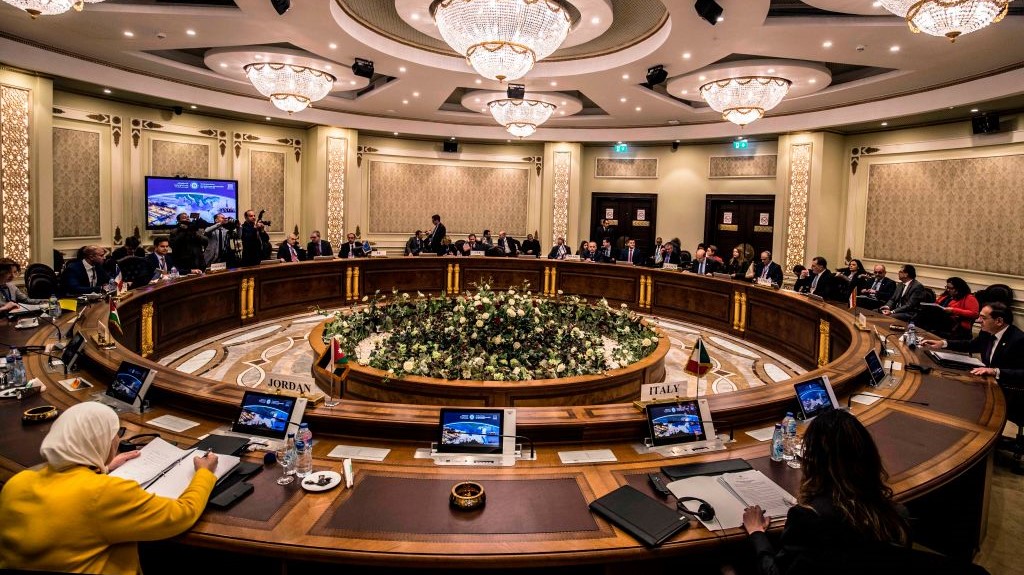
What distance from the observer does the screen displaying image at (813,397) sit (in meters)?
3.04

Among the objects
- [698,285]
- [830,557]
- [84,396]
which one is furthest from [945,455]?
[698,285]

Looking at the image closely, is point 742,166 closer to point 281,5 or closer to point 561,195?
point 561,195

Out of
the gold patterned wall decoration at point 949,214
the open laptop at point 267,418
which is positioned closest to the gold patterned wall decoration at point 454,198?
the gold patterned wall decoration at point 949,214

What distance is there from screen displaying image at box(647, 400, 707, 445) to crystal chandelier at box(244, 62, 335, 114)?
22.0ft

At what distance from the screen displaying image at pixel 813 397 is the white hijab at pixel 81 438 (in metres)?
3.03

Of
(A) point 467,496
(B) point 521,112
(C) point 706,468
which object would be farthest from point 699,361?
(B) point 521,112

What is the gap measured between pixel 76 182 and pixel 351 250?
13.5 feet

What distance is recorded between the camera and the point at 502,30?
4.92 meters

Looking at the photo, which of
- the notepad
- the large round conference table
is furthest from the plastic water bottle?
the notepad

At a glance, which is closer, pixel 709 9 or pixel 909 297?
pixel 709 9

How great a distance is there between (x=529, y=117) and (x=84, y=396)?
22.7 feet

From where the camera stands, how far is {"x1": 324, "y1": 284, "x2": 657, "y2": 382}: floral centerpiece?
182 inches

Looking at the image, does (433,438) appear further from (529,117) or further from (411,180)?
(411,180)

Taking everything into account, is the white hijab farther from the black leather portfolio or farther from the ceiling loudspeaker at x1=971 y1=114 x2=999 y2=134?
the ceiling loudspeaker at x1=971 y1=114 x2=999 y2=134
